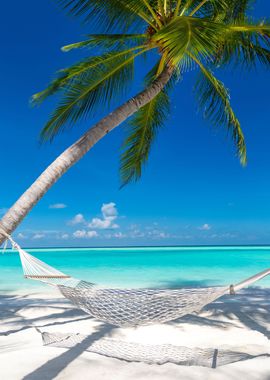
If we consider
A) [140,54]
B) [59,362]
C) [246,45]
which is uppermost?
[246,45]

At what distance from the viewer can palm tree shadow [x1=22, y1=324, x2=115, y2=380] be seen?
1.90 m

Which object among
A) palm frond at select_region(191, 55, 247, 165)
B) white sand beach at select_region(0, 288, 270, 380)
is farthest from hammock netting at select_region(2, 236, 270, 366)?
palm frond at select_region(191, 55, 247, 165)

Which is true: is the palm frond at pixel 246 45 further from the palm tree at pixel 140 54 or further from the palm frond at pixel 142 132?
the palm frond at pixel 142 132

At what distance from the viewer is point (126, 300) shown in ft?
6.59

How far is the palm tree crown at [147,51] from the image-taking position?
9.73ft

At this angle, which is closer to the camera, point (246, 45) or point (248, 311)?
point (246, 45)

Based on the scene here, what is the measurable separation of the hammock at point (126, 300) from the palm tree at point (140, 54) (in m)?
0.46

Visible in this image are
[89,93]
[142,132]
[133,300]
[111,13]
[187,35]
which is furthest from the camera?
[142,132]

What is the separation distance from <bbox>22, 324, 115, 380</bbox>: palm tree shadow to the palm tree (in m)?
0.94

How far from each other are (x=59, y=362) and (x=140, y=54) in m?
2.73

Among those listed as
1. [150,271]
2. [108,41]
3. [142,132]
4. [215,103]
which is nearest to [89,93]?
[108,41]

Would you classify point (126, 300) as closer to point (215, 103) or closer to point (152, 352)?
point (152, 352)

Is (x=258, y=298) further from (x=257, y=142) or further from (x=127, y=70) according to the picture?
(x=257, y=142)

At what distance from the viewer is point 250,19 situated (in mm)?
3553
